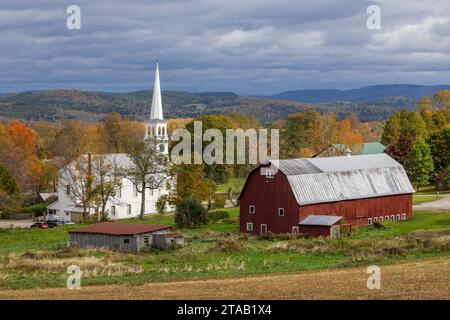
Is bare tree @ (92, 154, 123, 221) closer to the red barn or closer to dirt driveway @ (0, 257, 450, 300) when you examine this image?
the red barn

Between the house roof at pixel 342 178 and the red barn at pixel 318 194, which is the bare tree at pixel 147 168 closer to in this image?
the red barn at pixel 318 194

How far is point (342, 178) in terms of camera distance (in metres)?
57.7

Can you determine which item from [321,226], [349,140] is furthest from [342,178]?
[349,140]

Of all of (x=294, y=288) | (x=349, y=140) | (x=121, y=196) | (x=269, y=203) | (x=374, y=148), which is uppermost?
(x=349, y=140)

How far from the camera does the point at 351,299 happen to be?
77.4 feet

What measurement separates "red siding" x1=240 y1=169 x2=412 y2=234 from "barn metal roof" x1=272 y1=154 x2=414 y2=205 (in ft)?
1.71

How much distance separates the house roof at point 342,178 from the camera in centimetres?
5472

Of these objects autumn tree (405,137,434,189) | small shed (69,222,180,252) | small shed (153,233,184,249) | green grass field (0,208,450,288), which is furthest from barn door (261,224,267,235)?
autumn tree (405,137,434,189)

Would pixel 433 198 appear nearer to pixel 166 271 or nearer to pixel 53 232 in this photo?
pixel 53 232

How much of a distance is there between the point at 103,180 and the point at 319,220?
23794mm

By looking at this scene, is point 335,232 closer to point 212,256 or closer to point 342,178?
point 342,178

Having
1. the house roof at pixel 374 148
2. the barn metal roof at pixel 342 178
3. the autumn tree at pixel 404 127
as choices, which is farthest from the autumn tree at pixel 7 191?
the autumn tree at pixel 404 127

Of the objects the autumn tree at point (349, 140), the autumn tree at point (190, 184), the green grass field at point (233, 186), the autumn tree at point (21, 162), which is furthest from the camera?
the autumn tree at point (349, 140)

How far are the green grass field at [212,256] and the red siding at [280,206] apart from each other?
98.1 inches
